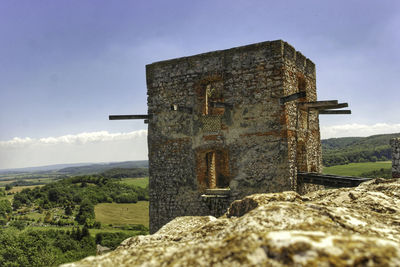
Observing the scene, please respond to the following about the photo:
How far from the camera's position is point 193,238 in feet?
6.64

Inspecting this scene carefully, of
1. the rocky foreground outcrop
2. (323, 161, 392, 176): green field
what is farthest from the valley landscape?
the rocky foreground outcrop

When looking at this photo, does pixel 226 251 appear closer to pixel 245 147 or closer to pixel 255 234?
pixel 255 234

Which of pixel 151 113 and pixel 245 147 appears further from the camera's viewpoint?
pixel 151 113

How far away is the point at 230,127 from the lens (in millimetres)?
8898

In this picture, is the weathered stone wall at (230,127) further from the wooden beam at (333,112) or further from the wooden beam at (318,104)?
the wooden beam at (333,112)

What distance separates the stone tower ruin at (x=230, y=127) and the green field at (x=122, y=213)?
6041cm

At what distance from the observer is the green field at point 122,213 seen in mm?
69125

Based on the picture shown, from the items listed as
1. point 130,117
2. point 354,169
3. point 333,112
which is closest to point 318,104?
point 333,112

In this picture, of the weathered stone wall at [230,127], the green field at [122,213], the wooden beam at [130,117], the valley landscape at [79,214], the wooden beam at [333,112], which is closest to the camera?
the weathered stone wall at [230,127]

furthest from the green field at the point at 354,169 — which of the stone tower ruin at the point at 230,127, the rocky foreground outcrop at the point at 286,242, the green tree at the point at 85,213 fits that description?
the rocky foreground outcrop at the point at 286,242

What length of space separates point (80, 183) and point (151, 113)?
97.6 metres

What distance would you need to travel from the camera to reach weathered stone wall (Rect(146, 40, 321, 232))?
27.7 ft

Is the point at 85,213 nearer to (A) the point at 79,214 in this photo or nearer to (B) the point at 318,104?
(A) the point at 79,214

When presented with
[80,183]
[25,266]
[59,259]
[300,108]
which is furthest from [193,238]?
[80,183]
